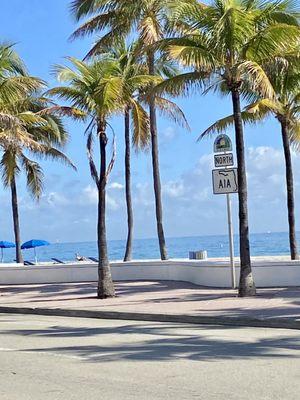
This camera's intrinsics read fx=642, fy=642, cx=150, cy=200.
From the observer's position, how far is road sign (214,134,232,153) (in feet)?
59.2

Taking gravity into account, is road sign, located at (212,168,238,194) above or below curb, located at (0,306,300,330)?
above

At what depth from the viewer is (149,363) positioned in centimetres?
909

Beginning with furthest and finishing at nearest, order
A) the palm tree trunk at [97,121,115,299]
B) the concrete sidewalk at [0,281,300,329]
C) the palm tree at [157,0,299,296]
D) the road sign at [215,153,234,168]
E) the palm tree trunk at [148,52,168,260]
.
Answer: the palm tree trunk at [148,52,168,260]
the palm tree trunk at [97,121,115,299]
the road sign at [215,153,234,168]
the palm tree at [157,0,299,296]
the concrete sidewalk at [0,281,300,329]

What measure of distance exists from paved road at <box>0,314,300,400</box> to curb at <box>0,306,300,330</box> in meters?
0.48

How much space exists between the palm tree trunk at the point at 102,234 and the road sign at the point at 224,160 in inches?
130

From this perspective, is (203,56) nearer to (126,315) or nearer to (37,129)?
(126,315)

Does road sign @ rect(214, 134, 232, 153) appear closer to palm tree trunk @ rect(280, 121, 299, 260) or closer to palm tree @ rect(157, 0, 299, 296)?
palm tree @ rect(157, 0, 299, 296)

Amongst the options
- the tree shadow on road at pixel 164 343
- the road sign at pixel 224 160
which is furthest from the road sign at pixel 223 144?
the tree shadow on road at pixel 164 343

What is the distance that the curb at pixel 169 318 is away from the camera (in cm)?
1262

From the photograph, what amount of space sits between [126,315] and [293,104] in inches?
453

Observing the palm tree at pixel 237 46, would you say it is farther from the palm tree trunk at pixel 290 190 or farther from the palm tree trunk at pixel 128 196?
the palm tree trunk at pixel 128 196

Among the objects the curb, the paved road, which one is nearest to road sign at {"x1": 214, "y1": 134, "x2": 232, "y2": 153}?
the curb

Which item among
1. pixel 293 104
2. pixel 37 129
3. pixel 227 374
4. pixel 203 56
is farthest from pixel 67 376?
pixel 37 129

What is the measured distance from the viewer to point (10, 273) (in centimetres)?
2609
